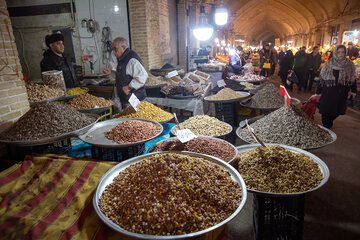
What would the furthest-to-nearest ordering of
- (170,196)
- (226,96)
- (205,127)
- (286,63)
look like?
(286,63)
(226,96)
(205,127)
(170,196)

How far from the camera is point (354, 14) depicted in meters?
16.9

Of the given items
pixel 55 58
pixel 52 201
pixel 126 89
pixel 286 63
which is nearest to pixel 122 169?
pixel 52 201

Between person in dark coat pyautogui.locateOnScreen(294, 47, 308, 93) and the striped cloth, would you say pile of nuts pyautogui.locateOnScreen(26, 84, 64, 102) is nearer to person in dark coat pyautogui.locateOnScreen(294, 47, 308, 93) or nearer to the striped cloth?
the striped cloth

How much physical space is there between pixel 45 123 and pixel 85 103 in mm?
1220

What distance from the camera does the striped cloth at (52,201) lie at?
4.25 ft

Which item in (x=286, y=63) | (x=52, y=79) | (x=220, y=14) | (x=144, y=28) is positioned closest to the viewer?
(x=52, y=79)

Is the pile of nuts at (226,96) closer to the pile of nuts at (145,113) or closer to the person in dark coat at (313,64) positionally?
the pile of nuts at (145,113)

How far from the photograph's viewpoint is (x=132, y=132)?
86.5 inches

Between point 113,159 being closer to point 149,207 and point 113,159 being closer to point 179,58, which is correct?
point 149,207

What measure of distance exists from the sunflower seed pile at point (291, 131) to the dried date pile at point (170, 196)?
1.21 m

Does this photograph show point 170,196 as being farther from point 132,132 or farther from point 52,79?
point 52,79

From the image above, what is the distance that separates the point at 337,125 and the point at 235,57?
12.9ft

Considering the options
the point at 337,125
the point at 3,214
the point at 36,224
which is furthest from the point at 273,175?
the point at 337,125

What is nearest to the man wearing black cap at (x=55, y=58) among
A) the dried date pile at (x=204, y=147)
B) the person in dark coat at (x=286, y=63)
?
the dried date pile at (x=204, y=147)
